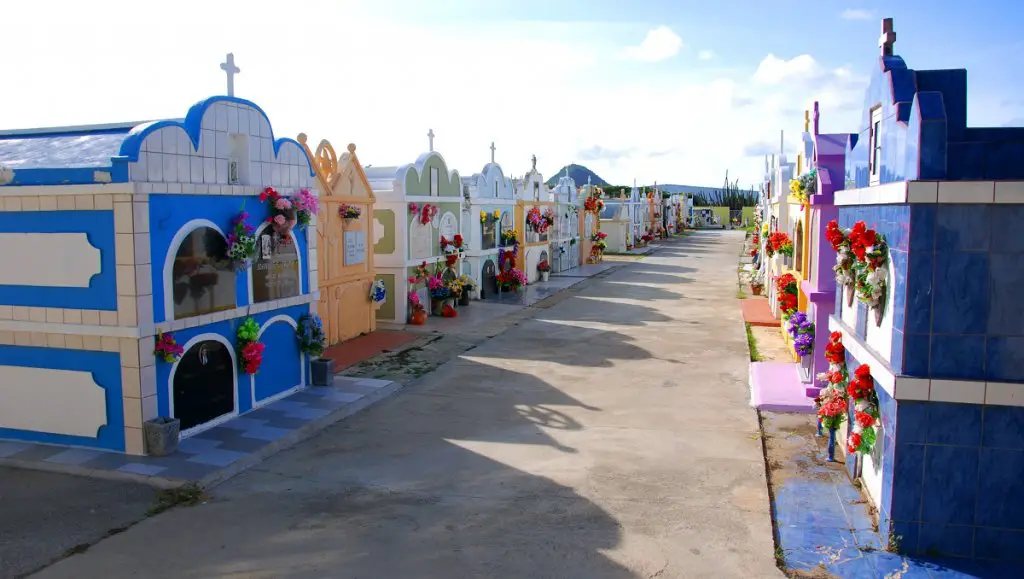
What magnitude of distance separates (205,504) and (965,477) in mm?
6696

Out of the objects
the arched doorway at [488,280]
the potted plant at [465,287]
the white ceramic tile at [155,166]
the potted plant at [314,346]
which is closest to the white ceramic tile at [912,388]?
the white ceramic tile at [155,166]

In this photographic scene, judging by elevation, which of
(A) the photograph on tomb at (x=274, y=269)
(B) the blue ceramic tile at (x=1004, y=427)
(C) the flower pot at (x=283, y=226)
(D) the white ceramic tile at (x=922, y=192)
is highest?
(D) the white ceramic tile at (x=922, y=192)

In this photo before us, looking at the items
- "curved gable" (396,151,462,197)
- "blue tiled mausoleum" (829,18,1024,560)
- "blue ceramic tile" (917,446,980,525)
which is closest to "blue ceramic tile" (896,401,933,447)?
"blue tiled mausoleum" (829,18,1024,560)

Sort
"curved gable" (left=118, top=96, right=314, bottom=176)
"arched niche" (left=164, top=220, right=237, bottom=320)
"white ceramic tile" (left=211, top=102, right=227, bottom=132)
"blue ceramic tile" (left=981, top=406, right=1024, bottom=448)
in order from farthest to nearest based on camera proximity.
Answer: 1. "white ceramic tile" (left=211, top=102, right=227, bottom=132)
2. "arched niche" (left=164, top=220, right=237, bottom=320)
3. "curved gable" (left=118, top=96, right=314, bottom=176)
4. "blue ceramic tile" (left=981, top=406, right=1024, bottom=448)

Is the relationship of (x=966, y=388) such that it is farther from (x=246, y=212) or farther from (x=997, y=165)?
(x=246, y=212)

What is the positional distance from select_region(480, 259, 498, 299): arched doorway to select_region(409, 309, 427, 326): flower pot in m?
5.11

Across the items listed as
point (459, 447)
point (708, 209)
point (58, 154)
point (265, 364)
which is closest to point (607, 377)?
point (459, 447)

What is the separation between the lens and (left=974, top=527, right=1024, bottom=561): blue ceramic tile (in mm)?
6215

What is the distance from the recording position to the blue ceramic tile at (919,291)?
614 centimetres

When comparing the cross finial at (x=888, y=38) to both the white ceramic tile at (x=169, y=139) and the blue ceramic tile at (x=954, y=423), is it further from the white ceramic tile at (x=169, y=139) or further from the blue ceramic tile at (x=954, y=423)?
the white ceramic tile at (x=169, y=139)

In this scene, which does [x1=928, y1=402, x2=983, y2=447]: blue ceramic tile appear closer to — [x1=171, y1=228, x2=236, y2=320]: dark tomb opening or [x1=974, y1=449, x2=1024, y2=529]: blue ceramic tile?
[x1=974, y1=449, x2=1024, y2=529]: blue ceramic tile

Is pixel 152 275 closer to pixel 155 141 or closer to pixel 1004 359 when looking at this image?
pixel 155 141

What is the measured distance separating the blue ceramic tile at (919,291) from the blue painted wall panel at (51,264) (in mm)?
7685

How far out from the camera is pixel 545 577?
6.07 m
